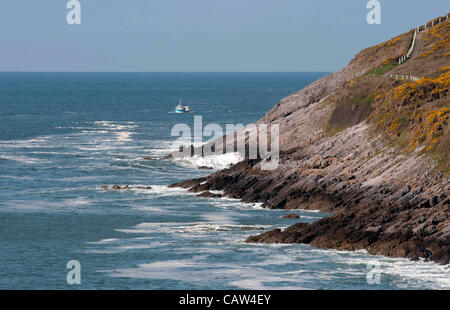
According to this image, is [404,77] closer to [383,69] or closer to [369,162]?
[383,69]

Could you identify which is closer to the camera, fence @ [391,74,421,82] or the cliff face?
the cliff face

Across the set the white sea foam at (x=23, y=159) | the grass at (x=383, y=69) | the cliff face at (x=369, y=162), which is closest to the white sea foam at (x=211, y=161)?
the cliff face at (x=369, y=162)

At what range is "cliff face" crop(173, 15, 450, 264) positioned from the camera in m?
51.7

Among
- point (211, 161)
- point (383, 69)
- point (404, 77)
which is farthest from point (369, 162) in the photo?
point (383, 69)

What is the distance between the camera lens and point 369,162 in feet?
217

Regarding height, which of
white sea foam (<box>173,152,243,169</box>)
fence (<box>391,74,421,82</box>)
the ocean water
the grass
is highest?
the grass

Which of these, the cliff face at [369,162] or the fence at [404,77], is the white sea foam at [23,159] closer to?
the cliff face at [369,162]

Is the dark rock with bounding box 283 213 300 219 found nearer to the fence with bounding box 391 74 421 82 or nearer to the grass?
the fence with bounding box 391 74 421 82

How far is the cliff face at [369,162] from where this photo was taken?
51.7 meters

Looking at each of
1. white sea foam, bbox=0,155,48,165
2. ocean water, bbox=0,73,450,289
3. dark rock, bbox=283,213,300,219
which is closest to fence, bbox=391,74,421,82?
ocean water, bbox=0,73,450,289
